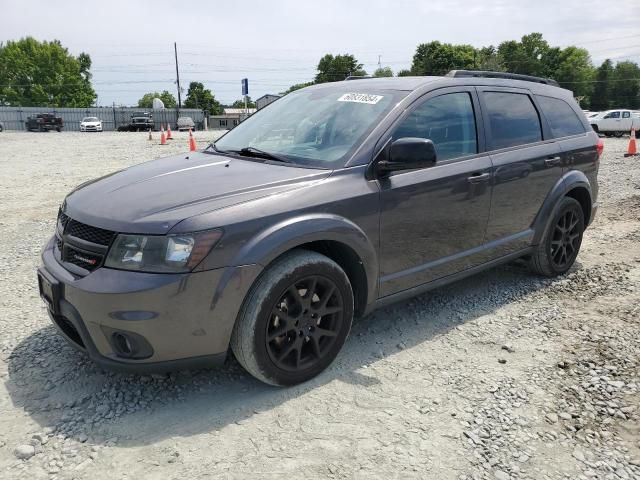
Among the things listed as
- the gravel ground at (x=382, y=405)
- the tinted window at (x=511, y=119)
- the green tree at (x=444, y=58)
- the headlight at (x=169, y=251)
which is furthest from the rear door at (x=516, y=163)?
the green tree at (x=444, y=58)

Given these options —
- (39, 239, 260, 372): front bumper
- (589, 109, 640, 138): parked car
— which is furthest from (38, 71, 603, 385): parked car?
(589, 109, 640, 138): parked car

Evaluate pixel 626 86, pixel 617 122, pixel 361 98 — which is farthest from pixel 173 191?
pixel 626 86

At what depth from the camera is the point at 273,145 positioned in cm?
362

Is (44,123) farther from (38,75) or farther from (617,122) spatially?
(38,75)

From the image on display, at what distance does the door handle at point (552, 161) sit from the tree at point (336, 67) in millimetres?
83372

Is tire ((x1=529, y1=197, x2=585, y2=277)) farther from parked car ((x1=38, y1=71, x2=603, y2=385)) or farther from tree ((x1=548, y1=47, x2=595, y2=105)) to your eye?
tree ((x1=548, y1=47, x2=595, y2=105))

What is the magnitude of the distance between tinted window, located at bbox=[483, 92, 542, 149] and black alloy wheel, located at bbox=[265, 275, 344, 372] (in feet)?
6.40

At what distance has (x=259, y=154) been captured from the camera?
3.52 m

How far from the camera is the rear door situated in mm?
4039

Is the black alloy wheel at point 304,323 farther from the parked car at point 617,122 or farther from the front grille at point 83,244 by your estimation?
the parked car at point 617,122

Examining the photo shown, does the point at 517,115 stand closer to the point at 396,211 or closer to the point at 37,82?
the point at 396,211

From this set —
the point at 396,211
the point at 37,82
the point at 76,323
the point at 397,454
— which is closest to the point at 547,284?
the point at 396,211

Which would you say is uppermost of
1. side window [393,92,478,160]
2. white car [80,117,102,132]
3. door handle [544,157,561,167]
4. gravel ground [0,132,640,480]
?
white car [80,117,102,132]

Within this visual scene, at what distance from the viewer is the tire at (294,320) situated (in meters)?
2.75
